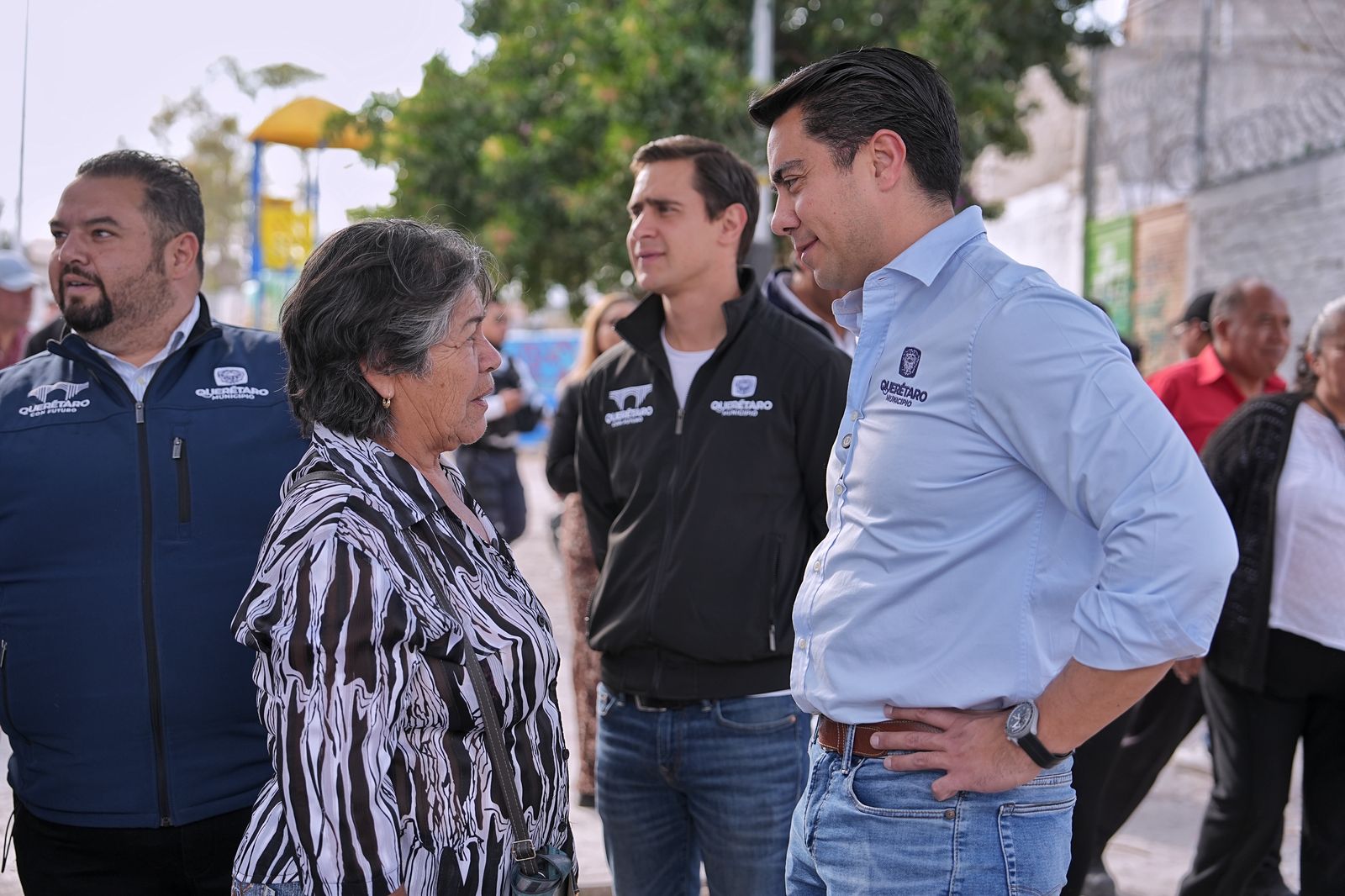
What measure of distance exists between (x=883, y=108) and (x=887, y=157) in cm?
8

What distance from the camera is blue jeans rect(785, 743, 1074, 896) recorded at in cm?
204

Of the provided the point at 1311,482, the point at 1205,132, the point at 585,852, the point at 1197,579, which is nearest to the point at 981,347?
the point at 1197,579

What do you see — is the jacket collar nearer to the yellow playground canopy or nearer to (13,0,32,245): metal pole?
(13,0,32,245): metal pole

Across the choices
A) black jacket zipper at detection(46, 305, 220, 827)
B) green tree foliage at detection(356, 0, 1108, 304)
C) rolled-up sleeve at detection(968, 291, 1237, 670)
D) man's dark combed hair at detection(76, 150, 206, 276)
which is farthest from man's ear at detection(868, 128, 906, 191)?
green tree foliage at detection(356, 0, 1108, 304)

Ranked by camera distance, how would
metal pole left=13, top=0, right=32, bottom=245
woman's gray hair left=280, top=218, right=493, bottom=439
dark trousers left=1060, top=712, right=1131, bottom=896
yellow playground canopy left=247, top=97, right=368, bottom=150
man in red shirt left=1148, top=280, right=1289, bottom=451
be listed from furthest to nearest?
yellow playground canopy left=247, top=97, right=368, bottom=150 → man in red shirt left=1148, top=280, right=1289, bottom=451 → dark trousers left=1060, top=712, right=1131, bottom=896 → metal pole left=13, top=0, right=32, bottom=245 → woman's gray hair left=280, top=218, right=493, bottom=439

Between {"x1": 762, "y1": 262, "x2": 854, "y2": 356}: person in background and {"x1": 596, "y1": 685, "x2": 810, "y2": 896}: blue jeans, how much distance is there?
1.40m

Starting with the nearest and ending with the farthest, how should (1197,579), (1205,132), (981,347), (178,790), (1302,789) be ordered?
(1197,579) → (981,347) → (178,790) → (1302,789) → (1205,132)

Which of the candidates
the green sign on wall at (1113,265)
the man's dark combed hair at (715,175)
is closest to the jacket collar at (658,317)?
the man's dark combed hair at (715,175)

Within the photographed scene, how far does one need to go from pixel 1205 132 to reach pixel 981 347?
1108 centimetres

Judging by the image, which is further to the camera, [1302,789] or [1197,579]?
[1302,789]

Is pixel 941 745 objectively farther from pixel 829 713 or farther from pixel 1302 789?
pixel 1302 789

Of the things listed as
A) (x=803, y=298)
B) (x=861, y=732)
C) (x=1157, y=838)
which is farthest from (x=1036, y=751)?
(x=1157, y=838)

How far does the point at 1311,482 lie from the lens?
4176mm

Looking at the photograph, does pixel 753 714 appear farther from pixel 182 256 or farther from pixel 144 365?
pixel 182 256
